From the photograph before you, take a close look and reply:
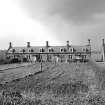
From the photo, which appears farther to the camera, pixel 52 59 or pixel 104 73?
pixel 52 59

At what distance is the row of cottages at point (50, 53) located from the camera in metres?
53.4

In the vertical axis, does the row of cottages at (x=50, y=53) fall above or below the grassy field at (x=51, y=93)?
above

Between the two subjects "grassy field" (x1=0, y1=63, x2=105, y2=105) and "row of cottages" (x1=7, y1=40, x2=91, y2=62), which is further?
"row of cottages" (x1=7, y1=40, x2=91, y2=62)

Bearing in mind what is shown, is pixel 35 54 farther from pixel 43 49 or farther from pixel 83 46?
pixel 83 46

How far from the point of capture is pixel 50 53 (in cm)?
5512

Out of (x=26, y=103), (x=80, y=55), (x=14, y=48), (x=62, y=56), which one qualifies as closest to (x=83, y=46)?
(x=80, y=55)

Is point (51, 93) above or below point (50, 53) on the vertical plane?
below

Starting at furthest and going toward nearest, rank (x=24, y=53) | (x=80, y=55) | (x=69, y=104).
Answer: (x=24, y=53) → (x=80, y=55) → (x=69, y=104)

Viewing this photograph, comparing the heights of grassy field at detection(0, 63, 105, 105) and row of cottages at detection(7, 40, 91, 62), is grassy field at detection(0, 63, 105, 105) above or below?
below

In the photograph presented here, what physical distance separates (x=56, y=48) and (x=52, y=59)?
14.6 feet

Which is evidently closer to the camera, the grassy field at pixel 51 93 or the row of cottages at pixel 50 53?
the grassy field at pixel 51 93

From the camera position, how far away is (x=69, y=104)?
5.92 meters

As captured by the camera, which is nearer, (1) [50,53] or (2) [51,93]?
(2) [51,93]

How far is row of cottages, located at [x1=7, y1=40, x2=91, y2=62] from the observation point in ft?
175
